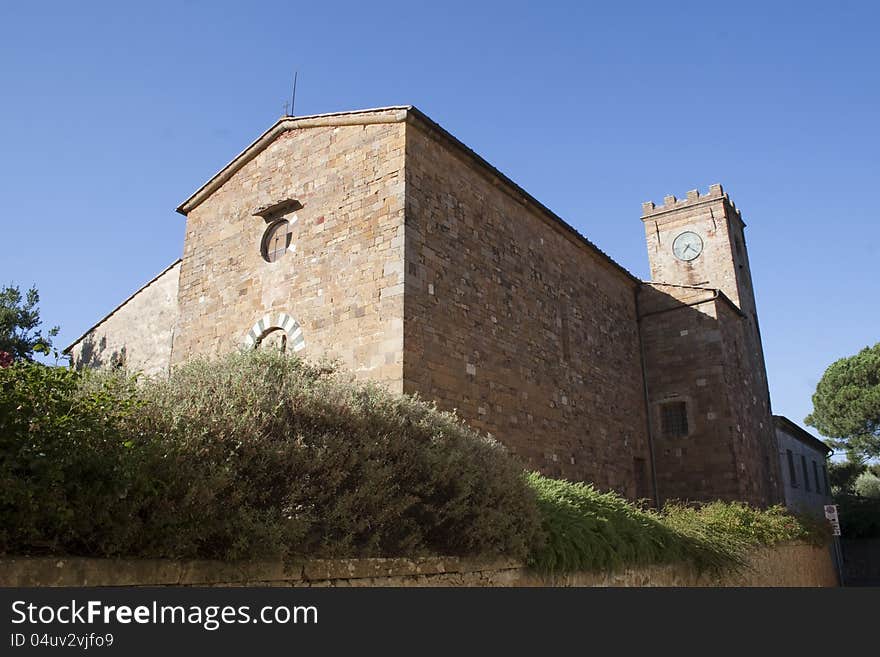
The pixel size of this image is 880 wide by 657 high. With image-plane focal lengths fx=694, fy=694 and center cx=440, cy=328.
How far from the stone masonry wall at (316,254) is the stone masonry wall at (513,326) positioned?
398 millimetres

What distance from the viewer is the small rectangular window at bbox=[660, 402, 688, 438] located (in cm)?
1817

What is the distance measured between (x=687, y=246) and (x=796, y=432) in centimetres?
985

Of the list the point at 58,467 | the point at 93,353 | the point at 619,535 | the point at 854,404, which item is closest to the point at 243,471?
the point at 58,467

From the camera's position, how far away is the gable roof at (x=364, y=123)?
12.1 m

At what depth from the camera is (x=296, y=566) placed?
195 inches

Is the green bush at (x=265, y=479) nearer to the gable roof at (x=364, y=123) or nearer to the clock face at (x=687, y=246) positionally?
the gable roof at (x=364, y=123)

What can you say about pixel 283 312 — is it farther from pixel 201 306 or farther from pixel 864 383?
pixel 864 383

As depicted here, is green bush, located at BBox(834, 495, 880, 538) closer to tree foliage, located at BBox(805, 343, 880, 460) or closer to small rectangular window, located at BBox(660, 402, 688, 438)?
tree foliage, located at BBox(805, 343, 880, 460)

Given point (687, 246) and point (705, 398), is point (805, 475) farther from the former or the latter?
point (705, 398)

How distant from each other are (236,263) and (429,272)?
461 centimetres

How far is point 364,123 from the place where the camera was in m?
12.5

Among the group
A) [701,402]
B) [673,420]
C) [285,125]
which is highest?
[285,125]

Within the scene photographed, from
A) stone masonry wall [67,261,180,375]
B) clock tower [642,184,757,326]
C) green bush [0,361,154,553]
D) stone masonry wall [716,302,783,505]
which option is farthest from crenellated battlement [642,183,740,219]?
green bush [0,361,154,553]

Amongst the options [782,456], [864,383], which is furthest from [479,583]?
[864,383]
